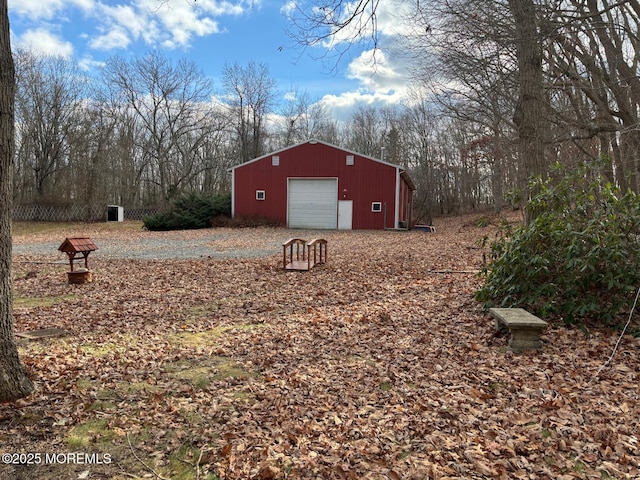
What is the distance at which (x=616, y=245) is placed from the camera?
4.62 metres

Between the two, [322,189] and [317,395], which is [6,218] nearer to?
[317,395]

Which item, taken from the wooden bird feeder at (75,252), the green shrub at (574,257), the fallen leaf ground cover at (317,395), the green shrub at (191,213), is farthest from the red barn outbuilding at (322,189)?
the green shrub at (574,257)

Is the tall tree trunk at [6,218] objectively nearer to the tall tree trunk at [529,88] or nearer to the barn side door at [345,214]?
the tall tree trunk at [529,88]

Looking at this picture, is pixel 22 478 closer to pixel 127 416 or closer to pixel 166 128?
pixel 127 416

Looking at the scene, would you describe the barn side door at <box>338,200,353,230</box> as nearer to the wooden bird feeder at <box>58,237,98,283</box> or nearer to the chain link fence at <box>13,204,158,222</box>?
the wooden bird feeder at <box>58,237,98,283</box>

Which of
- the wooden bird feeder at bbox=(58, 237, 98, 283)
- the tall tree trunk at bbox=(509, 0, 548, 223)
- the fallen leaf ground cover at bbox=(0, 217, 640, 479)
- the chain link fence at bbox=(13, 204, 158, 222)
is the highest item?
the tall tree trunk at bbox=(509, 0, 548, 223)

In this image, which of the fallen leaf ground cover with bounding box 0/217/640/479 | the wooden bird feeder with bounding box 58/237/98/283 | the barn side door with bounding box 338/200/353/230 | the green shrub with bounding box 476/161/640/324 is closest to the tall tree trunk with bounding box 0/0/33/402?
the fallen leaf ground cover with bounding box 0/217/640/479

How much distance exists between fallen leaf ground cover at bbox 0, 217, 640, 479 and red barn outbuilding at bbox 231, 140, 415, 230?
1702cm

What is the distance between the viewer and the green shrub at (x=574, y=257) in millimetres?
4594

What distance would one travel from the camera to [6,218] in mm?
3057

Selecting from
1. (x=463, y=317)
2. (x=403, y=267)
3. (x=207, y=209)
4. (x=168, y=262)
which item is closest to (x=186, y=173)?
(x=207, y=209)

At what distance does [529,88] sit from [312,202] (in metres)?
16.9

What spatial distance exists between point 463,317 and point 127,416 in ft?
12.9

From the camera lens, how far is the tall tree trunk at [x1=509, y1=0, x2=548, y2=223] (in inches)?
290
